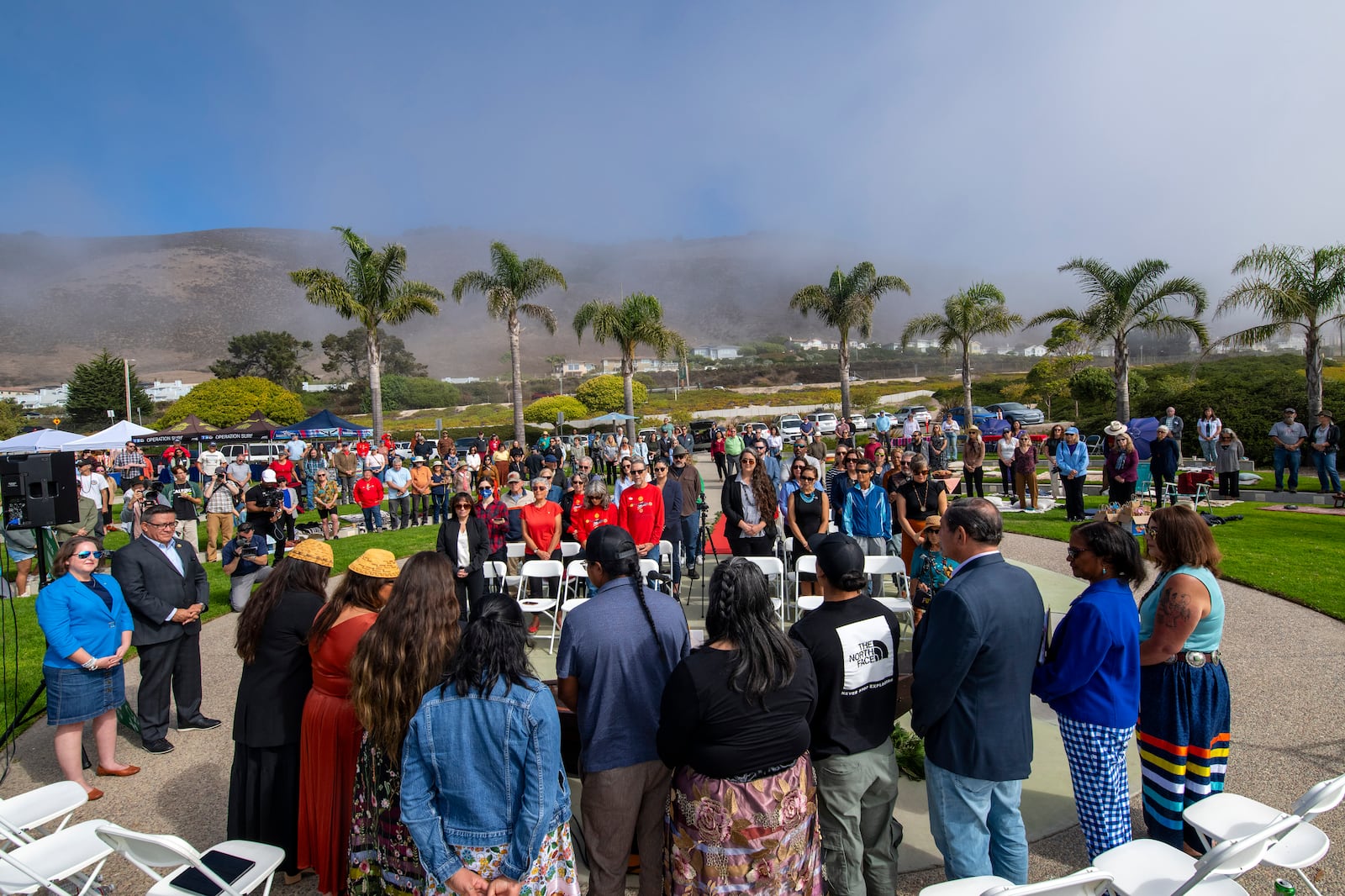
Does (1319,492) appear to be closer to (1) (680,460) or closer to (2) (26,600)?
(1) (680,460)

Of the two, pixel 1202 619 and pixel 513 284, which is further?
pixel 513 284

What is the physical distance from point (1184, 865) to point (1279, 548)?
9.26m

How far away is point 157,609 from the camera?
499 cm

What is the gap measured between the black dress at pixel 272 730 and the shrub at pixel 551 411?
51351 millimetres

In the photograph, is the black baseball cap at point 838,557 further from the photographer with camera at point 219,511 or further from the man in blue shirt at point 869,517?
the photographer with camera at point 219,511

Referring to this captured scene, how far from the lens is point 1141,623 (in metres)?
3.41

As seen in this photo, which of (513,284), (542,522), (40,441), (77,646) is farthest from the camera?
(513,284)

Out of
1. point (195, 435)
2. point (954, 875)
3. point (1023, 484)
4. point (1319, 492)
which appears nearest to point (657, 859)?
point (954, 875)

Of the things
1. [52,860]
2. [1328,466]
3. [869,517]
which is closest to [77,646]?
[52,860]

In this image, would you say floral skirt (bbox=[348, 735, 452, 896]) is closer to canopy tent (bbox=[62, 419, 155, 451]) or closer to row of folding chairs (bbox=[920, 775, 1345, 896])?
row of folding chairs (bbox=[920, 775, 1345, 896])

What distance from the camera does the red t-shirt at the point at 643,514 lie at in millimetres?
7840

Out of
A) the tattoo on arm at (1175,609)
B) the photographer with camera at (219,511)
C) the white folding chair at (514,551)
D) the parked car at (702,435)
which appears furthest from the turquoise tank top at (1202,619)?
the parked car at (702,435)

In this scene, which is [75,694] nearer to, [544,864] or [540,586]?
[544,864]

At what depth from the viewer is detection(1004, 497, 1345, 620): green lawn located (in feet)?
25.7
